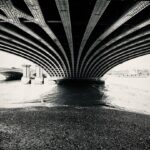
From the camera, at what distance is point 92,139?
7105 mm

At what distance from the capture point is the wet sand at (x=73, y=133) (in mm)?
6457

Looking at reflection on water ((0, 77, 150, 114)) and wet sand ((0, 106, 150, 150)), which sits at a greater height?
wet sand ((0, 106, 150, 150))

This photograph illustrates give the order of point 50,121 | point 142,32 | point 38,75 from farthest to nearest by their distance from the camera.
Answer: point 38,75
point 142,32
point 50,121

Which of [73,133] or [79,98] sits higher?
[73,133]

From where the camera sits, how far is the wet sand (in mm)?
6457

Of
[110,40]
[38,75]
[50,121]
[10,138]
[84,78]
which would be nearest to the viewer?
[10,138]

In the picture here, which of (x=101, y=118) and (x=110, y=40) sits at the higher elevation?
(x=110, y=40)

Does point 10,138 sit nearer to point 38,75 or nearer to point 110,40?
point 110,40

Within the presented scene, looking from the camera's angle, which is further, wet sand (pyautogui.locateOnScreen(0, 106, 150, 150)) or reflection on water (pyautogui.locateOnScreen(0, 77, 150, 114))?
reflection on water (pyautogui.locateOnScreen(0, 77, 150, 114))

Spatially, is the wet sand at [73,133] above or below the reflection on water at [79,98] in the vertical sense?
above

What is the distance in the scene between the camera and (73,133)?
780cm

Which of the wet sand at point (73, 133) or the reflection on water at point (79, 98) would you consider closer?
the wet sand at point (73, 133)

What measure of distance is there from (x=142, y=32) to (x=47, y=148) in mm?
15330

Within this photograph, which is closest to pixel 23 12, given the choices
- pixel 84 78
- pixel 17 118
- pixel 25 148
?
pixel 17 118
